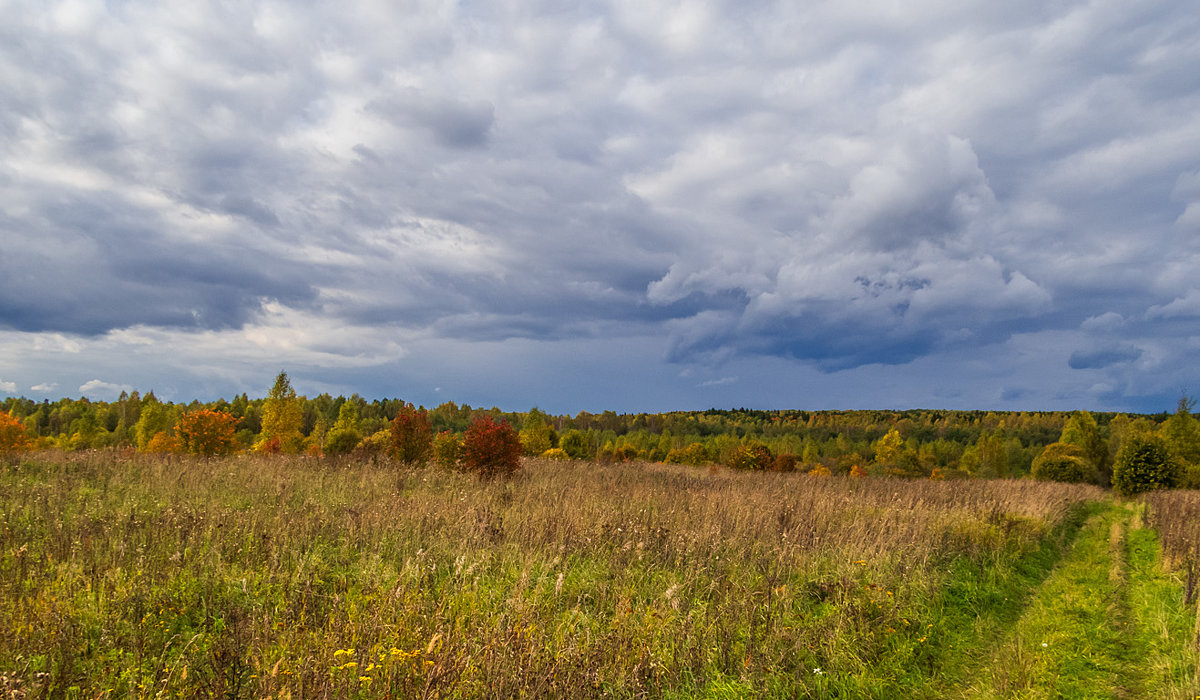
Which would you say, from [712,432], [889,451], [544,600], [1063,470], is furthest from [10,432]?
[712,432]

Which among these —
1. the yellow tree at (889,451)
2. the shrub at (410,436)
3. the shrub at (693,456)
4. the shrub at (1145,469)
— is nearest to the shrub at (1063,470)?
the shrub at (1145,469)

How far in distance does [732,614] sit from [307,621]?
3910 millimetres

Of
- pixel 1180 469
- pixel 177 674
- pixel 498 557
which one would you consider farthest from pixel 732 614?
pixel 1180 469

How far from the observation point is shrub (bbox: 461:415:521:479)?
1552cm

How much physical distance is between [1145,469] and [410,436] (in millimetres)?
34576

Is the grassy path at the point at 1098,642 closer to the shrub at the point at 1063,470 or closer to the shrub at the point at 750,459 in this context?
the shrub at the point at 750,459

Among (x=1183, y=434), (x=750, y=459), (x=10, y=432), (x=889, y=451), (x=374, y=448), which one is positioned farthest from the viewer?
(x=889, y=451)

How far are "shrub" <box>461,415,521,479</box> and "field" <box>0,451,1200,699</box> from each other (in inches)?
165

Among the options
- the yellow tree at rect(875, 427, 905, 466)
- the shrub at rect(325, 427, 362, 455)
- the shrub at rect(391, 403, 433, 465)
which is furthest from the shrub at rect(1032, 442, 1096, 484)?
the shrub at rect(325, 427, 362, 455)

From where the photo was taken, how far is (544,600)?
5418mm

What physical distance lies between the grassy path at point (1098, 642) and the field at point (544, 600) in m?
0.04

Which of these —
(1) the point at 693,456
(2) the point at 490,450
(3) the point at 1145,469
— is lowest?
(1) the point at 693,456

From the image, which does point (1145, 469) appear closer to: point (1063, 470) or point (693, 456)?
point (1063, 470)

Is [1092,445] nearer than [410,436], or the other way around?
[410,436]
